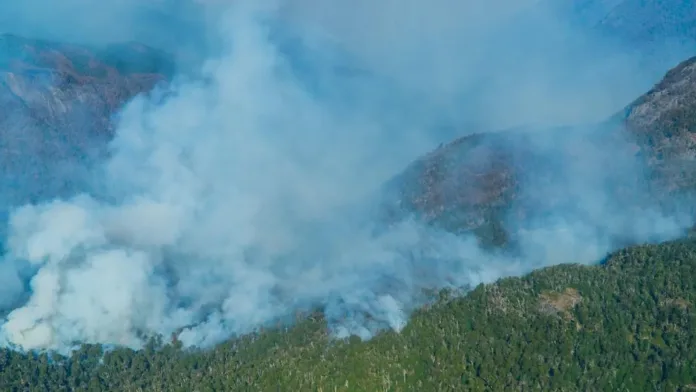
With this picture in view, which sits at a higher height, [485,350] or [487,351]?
[485,350]

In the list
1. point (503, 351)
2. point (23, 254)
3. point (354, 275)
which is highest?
point (23, 254)

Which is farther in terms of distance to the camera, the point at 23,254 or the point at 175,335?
the point at 23,254

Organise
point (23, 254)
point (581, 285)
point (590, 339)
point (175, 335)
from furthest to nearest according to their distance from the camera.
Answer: point (23, 254)
point (175, 335)
point (581, 285)
point (590, 339)

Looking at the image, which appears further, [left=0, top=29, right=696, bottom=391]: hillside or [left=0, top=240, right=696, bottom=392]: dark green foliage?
[left=0, top=29, right=696, bottom=391]: hillside

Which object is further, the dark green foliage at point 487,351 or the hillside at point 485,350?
the hillside at point 485,350

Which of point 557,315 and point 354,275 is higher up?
point 354,275

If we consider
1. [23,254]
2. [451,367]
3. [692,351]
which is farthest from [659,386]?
[23,254]

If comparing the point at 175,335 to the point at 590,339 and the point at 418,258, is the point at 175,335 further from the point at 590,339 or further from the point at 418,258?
the point at 590,339

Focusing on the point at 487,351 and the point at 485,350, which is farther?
the point at 485,350
